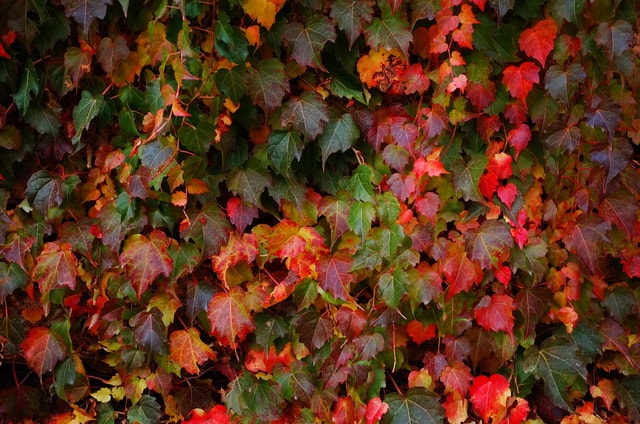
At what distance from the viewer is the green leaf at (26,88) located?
2.70 metres

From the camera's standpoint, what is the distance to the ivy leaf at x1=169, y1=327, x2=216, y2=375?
2795mm

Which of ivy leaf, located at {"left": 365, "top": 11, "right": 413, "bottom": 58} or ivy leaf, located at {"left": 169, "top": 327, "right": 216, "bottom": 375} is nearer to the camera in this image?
ivy leaf, located at {"left": 365, "top": 11, "right": 413, "bottom": 58}

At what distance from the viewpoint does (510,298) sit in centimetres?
278

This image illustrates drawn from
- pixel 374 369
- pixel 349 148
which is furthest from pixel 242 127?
pixel 374 369

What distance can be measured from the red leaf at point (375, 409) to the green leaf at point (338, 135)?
1117mm

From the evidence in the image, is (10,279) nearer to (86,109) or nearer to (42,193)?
(42,193)

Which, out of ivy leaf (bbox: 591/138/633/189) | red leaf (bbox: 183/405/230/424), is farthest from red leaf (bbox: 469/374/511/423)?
red leaf (bbox: 183/405/230/424)

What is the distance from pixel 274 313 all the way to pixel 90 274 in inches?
34.9

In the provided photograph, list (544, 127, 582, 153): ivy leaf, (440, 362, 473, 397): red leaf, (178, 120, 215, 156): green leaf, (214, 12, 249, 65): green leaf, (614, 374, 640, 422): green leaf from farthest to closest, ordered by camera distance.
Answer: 1. (614, 374, 640, 422): green leaf
2. (440, 362, 473, 397): red leaf
3. (544, 127, 582, 153): ivy leaf
4. (178, 120, 215, 156): green leaf
5. (214, 12, 249, 65): green leaf

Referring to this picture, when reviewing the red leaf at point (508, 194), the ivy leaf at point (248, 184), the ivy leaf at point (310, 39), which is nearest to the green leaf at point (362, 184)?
the ivy leaf at point (248, 184)

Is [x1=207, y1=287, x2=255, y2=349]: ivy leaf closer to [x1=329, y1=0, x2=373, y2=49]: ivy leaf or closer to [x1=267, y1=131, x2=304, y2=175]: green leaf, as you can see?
[x1=267, y1=131, x2=304, y2=175]: green leaf

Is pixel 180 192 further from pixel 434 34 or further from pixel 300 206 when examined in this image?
pixel 434 34

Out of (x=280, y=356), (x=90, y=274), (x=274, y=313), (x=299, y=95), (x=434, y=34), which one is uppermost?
(x=434, y=34)

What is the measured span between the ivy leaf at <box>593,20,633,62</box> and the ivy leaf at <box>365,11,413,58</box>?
838 mm
